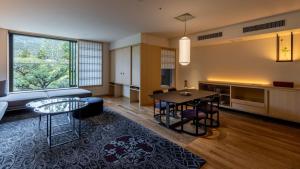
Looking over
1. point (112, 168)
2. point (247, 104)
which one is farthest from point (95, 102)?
point (247, 104)

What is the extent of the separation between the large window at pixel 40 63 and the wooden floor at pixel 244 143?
12.6 feet

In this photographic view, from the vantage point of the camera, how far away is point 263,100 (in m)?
3.93

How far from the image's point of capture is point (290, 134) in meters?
2.91

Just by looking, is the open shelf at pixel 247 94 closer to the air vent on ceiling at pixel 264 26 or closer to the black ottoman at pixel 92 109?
the air vent on ceiling at pixel 264 26

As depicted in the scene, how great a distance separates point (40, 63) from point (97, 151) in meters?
4.95

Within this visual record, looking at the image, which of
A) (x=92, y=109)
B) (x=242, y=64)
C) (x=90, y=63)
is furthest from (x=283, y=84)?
(x=90, y=63)

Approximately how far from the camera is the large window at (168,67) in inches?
230

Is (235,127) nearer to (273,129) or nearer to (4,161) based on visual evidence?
(273,129)

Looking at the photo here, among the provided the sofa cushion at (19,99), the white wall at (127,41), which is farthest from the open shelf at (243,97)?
the sofa cushion at (19,99)

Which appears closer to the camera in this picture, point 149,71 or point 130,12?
point 130,12

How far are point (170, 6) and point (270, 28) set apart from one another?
2344mm

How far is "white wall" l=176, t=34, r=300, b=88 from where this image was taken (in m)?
3.78

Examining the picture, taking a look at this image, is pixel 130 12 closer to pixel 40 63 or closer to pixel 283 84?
pixel 283 84

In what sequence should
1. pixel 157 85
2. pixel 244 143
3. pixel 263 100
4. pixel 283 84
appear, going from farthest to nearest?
pixel 157 85, pixel 263 100, pixel 283 84, pixel 244 143
